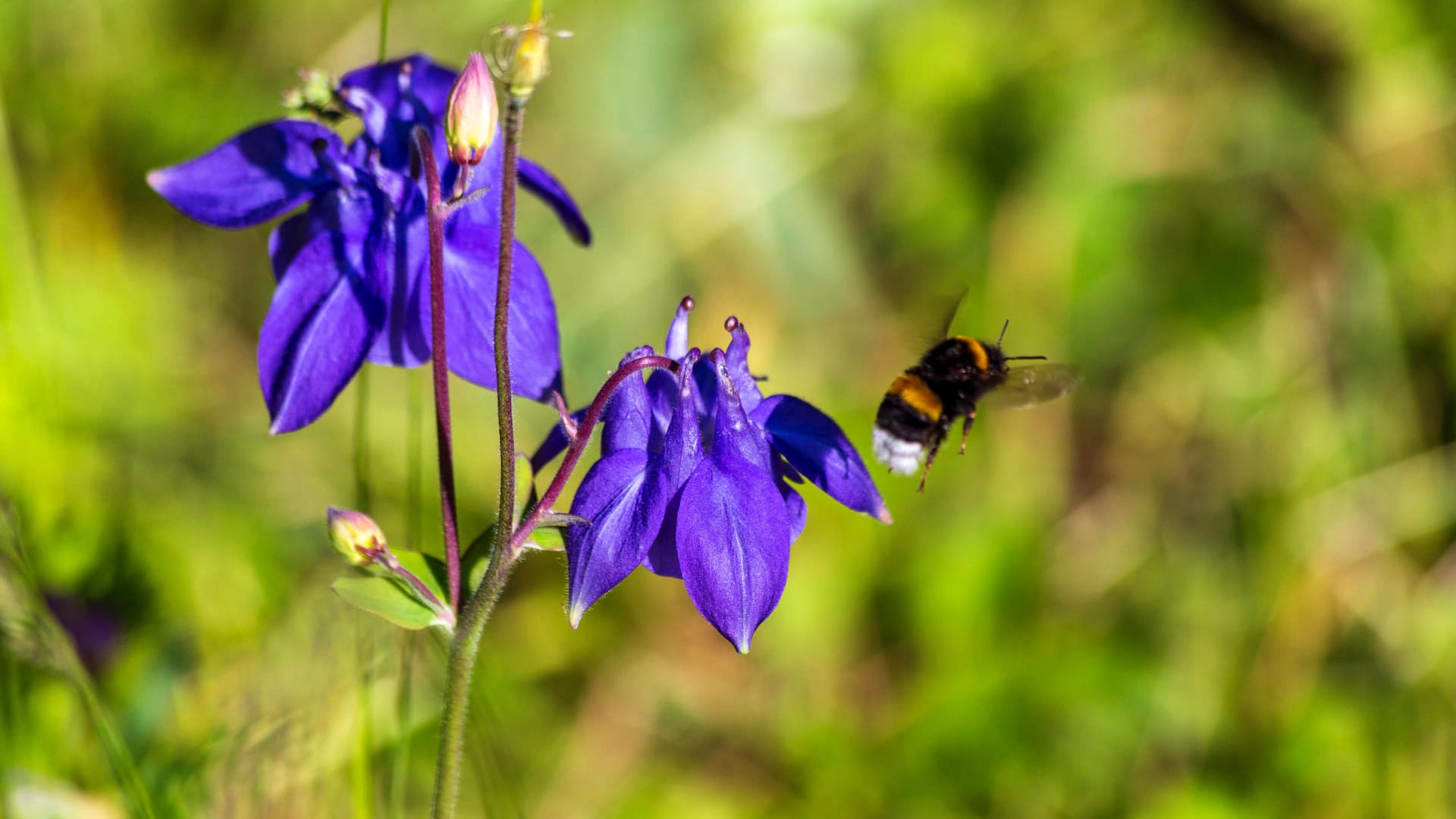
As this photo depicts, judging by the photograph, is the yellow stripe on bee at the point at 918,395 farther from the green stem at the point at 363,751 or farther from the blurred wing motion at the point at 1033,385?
the green stem at the point at 363,751

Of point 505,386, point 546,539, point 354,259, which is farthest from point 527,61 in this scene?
point 546,539

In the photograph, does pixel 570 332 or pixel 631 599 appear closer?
pixel 631 599

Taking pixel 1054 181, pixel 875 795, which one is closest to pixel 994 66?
pixel 1054 181

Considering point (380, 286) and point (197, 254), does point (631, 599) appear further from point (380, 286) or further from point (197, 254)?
point (380, 286)

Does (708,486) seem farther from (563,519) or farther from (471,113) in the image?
(471,113)

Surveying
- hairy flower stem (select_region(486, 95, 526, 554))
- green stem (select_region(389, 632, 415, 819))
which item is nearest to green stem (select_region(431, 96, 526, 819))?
hairy flower stem (select_region(486, 95, 526, 554))

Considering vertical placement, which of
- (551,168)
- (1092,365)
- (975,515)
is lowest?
(975,515)

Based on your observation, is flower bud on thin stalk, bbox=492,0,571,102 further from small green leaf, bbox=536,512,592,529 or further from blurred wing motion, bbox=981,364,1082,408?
blurred wing motion, bbox=981,364,1082,408
